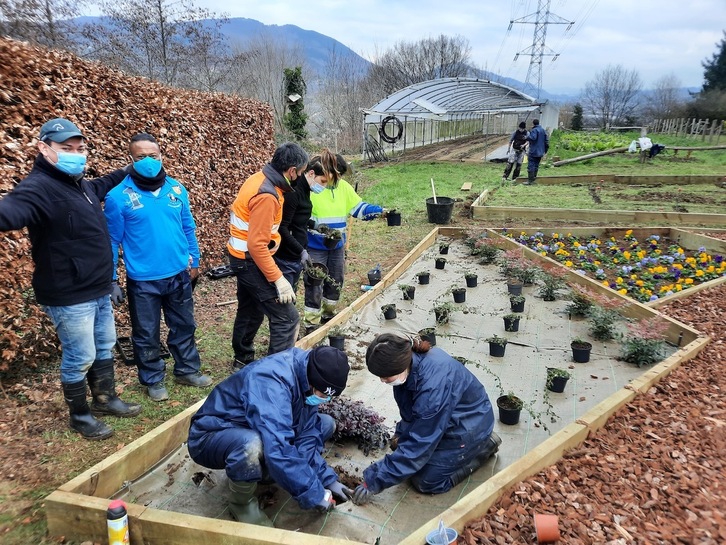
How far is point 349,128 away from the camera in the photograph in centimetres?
3503

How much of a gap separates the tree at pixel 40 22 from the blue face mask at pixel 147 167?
7.24m

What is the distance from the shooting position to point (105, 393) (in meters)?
3.35

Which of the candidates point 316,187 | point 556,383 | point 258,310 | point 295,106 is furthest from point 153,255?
point 295,106

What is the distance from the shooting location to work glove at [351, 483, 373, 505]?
2.63 meters

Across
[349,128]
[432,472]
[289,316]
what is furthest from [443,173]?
[349,128]

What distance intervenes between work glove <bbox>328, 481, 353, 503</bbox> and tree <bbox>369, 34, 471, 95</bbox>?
167ft

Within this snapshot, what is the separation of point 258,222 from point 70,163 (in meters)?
1.20

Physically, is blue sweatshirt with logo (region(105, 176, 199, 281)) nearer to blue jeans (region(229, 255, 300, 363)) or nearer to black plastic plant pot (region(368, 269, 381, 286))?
blue jeans (region(229, 255, 300, 363))

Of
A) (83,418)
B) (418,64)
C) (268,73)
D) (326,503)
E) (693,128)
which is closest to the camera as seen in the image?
(326,503)

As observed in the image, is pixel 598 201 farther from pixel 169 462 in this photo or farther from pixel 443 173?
pixel 169 462

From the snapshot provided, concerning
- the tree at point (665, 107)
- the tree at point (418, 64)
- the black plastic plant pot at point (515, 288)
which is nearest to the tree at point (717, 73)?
A: the tree at point (665, 107)

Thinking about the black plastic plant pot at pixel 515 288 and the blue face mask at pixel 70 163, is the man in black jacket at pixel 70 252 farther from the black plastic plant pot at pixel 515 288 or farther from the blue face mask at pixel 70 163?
the black plastic plant pot at pixel 515 288

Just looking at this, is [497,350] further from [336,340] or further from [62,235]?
[62,235]

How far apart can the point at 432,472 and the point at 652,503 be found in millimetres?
1102
